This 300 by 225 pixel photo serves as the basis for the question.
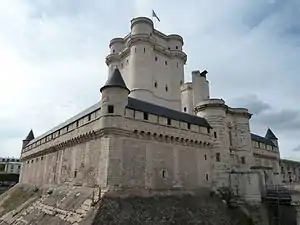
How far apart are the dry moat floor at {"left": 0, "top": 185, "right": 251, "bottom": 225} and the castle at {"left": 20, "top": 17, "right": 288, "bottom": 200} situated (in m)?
1.16

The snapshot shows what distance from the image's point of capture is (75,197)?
1927 cm

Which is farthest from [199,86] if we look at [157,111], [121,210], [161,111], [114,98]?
[121,210]

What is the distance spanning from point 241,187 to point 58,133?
821 inches

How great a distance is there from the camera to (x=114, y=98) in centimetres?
1939

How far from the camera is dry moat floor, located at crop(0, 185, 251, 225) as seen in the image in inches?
617

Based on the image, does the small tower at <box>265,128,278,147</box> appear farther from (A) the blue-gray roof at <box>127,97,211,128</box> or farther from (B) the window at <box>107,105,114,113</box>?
(B) the window at <box>107,105,114,113</box>

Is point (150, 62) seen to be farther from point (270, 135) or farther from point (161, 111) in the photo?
point (270, 135)

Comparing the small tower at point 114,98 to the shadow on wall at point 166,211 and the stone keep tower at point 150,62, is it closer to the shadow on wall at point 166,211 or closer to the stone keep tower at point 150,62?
the shadow on wall at point 166,211

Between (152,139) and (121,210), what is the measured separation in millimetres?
6570

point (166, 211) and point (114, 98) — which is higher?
point (114, 98)

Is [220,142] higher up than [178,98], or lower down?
lower down

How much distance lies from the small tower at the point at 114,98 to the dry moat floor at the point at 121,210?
6.07 m

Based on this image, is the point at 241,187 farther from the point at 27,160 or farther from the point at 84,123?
the point at 27,160

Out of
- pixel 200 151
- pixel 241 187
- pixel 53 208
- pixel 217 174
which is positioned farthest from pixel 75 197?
pixel 241 187
